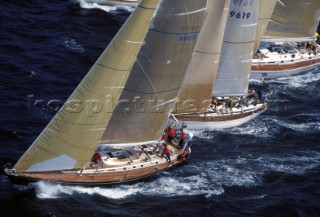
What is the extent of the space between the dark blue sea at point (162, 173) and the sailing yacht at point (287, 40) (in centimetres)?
134

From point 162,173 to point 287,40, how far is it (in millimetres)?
30542

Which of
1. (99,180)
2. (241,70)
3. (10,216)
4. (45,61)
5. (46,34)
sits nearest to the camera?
(10,216)

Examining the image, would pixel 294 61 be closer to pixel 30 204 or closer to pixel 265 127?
Result: pixel 265 127

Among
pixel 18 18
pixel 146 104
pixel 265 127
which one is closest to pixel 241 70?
pixel 265 127

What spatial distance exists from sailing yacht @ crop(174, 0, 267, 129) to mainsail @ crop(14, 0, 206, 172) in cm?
671

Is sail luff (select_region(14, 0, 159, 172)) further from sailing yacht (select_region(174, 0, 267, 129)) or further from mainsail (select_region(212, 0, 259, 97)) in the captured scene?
mainsail (select_region(212, 0, 259, 97))

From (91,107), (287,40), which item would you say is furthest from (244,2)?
(287,40)

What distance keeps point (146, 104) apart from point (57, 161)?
796 centimetres

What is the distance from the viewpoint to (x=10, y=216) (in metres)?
48.0

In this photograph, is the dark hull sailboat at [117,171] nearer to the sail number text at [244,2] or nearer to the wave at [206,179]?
the wave at [206,179]

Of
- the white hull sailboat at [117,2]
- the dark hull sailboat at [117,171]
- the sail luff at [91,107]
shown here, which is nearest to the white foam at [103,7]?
the white hull sailboat at [117,2]

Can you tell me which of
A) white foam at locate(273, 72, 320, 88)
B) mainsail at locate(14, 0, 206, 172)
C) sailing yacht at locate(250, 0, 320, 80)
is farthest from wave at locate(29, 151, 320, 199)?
sailing yacht at locate(250, 0, 320, 80)

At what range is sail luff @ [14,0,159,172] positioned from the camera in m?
47.7

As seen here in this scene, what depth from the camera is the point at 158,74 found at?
2039 inches
